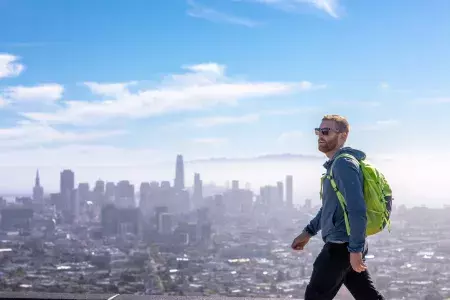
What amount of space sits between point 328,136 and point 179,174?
55771 mm

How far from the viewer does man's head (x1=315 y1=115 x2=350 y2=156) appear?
3.11 meters

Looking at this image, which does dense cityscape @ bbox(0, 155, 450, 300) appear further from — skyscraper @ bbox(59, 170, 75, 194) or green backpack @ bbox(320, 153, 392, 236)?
green backpack @ bbox(320, 153, 392, 236)

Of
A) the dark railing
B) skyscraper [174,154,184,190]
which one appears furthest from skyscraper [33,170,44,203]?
the dark railing

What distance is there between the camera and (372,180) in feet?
9.61

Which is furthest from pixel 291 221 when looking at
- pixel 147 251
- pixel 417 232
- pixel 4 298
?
pixel 4 298

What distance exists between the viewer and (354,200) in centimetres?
283

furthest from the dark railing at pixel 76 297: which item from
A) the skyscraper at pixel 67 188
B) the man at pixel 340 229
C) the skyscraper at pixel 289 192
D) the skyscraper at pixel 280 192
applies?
the skyscraper at pixel 67 188

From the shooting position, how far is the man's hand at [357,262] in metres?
2.83

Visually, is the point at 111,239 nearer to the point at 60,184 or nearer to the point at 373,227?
the point at 60,184

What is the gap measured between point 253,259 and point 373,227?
24914 mm

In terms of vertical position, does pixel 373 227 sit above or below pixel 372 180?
below

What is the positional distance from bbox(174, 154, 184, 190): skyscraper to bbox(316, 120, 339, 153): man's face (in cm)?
5081

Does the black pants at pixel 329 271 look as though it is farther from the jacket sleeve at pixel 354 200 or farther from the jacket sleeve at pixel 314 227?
the jacket sleeve at pixel 314 227

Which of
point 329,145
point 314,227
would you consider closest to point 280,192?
point 314,227
